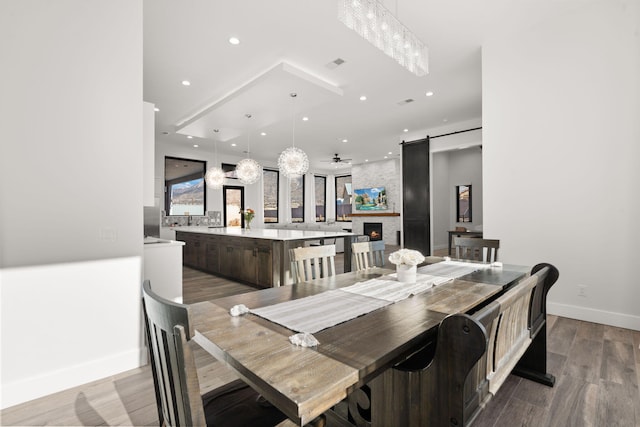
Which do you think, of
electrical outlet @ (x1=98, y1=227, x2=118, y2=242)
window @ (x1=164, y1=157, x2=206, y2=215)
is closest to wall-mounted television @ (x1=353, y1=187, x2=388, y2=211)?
window @ (x1=164, y1=157, x2=206, y2=215)

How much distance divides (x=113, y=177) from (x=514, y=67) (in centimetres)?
445

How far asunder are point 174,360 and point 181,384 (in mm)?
62

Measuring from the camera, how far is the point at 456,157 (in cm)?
948

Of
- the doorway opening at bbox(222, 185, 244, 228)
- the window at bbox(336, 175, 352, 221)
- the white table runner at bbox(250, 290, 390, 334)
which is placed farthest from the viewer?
the window at bbox(336, 175, 352, 221)

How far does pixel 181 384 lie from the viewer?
0.79 meters

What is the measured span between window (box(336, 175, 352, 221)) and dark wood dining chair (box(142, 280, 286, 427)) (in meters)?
12.4

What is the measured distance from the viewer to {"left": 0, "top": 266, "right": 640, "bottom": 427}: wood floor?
5.66 feet

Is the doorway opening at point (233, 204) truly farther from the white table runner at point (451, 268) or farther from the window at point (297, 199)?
the white table runner at point (451, 268)

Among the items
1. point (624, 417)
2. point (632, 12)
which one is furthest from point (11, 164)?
point (632, 12)

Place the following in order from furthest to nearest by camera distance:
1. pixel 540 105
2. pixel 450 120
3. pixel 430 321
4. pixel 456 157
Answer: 1. pixel 456 157
2. pixel 450 120
3. pixel 540 105
4. pixel 430 321

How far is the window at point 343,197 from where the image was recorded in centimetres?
1365

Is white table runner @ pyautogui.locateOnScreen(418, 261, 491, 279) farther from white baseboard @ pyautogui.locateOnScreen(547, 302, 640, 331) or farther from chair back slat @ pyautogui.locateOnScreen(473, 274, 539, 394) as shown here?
white baseboard @ pyautogui.locateOnScreen(547, 302, 640, 331)

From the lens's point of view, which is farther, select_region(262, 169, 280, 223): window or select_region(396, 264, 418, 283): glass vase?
select_region(262, 169, 280, 223): window

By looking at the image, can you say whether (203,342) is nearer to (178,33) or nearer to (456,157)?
(178,33)
